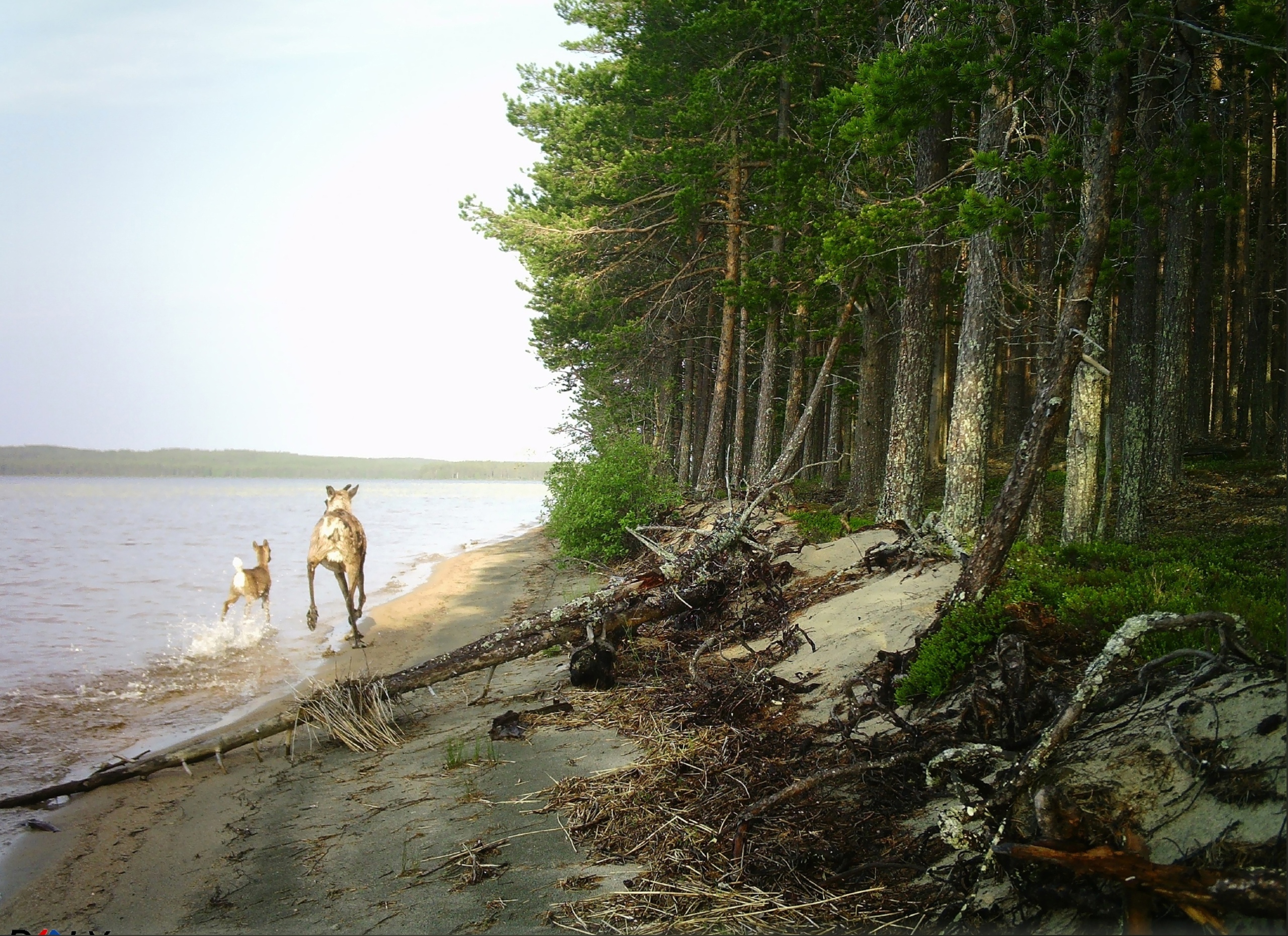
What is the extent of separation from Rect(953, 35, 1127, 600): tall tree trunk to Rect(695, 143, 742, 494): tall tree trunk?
12.8m

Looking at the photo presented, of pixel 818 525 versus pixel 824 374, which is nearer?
pixel 818 525

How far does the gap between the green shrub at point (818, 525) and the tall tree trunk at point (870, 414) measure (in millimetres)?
1659

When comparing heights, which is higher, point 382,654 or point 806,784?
point 806,784

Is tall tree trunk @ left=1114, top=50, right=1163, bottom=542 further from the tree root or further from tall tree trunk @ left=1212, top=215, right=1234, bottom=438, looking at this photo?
tall tree trunk @ left=1212, top=215, right=1234, bottom=438

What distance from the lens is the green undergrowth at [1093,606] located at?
4590mm

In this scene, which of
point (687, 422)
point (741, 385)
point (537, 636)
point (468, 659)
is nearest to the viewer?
point (468, 659)

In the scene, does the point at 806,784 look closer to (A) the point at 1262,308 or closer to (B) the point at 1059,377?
(B) the point at 1059,377

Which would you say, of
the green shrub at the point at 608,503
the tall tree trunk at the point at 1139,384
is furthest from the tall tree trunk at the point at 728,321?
the tall tree trunk at the point at 1139,384

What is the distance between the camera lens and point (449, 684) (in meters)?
9.29

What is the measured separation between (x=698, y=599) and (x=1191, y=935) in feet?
23.0

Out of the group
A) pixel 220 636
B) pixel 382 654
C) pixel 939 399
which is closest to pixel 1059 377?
pixel 382 654

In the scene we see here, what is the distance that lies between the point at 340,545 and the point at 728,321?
13.1 meters

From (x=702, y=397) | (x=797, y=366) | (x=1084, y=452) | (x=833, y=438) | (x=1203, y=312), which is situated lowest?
(x=1084, y=452)

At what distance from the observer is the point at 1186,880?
2.46 m
